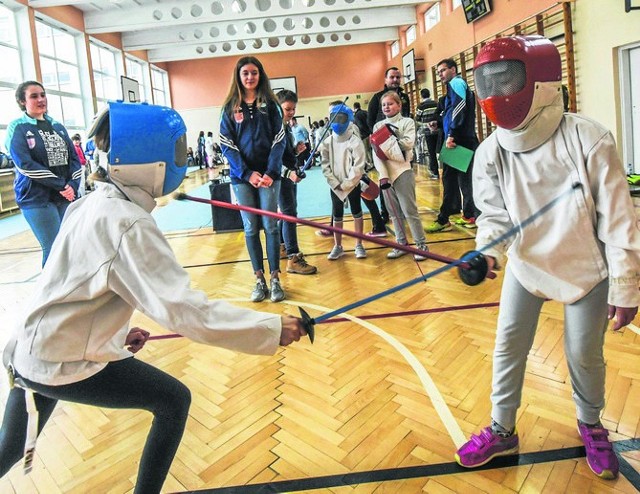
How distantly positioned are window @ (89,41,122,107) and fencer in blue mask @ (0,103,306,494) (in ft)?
51.9

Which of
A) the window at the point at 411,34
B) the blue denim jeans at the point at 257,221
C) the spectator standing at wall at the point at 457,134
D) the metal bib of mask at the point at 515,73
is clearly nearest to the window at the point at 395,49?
the window at the point at 411,34

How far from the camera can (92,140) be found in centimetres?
135

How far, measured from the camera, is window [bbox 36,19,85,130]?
12.9 meters

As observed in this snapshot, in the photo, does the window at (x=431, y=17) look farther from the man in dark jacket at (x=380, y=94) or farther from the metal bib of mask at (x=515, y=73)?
the metal bib of mask at (x=515, y=73)

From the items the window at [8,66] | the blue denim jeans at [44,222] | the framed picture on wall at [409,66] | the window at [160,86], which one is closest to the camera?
the blue denim jeans at [44,222]

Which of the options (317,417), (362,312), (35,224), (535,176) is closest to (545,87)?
(535,176)

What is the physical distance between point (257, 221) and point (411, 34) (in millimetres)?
16237

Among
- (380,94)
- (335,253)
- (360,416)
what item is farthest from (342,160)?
(360,416)

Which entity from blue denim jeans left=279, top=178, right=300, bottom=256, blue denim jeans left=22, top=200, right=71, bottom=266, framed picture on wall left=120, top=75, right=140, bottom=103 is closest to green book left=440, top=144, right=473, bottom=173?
blue denim jeans left=279, top=178, right=300, bottom=256

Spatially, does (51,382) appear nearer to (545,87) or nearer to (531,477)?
(531,477)

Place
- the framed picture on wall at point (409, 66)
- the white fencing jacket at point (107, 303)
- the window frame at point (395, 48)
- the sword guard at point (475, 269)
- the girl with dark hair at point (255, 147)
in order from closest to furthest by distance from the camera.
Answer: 1. the white fencing jacket at point (107, 303)
2. the sword guard at point (475, 269)
3. the girl with dark hair at point (255, 147)
4. the framed picture on wall at point (409, 66)
5. the window frame at point (395, 48)

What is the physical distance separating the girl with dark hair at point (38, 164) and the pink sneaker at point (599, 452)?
3.60 m

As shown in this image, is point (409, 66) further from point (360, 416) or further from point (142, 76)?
point (360, 416)

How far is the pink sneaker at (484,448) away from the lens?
1691 mm
